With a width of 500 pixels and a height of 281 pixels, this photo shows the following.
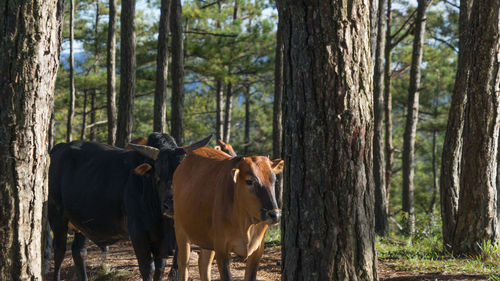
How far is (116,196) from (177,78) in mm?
6898

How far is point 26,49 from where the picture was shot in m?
4.05

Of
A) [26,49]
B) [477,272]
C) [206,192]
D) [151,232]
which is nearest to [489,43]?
[477,272]

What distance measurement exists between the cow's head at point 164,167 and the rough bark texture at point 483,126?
3841 millimetres

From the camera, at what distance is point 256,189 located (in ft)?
17.6

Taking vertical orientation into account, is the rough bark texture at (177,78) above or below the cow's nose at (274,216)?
above

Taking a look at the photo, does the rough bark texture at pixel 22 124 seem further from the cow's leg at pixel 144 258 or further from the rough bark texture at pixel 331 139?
the cow's leg at pixel 144 258

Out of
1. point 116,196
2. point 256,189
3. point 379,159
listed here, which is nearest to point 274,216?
point 256,189

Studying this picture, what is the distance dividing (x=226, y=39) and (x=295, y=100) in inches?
781

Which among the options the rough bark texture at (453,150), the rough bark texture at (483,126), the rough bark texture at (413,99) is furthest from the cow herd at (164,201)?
the rough bark texture at (413,99)

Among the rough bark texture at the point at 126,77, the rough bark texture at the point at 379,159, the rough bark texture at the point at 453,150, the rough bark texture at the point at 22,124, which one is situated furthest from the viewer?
the rough bark texture at the point at 379,159

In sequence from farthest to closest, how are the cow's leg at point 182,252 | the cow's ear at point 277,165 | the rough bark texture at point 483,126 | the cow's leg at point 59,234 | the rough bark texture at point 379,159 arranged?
the rough bark texture at point 379,159 < the cow's leg at point 59,234 < the rough bark texture at point 483,126 < the cow's leg at point 182,252 < the cow's ear at point 277,165

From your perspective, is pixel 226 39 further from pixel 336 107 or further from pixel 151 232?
pixel 336 107

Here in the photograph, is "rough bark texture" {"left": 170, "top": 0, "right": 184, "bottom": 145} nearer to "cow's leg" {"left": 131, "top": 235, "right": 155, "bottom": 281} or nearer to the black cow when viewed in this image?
the black cow

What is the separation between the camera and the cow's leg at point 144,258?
21.6 feet
